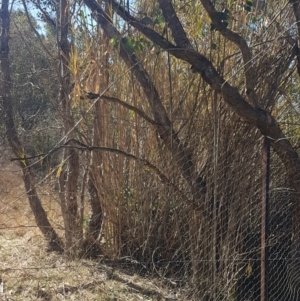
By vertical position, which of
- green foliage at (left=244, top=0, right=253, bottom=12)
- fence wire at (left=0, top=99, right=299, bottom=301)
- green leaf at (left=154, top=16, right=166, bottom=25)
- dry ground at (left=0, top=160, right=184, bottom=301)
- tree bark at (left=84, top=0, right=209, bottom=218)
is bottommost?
dry ground at (left=0, top=160, right=184, bottom=301)

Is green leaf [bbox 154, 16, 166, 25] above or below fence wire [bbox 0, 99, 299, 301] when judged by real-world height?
above

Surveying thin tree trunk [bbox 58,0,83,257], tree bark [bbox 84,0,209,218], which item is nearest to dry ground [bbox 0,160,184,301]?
thin tree trunk [bbox 58,0,83,257]

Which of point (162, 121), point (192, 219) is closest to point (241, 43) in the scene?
point (162, 121)

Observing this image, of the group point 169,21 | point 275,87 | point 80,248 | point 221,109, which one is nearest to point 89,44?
point 169,21

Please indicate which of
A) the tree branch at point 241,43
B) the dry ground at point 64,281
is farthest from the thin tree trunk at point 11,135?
the tree branch at point 241,43

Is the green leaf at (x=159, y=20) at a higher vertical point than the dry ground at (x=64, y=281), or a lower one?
higher

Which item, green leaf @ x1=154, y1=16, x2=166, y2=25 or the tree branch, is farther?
green leaf @ x1=154, y1=16, x2=166, y2=25

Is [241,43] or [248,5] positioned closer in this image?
[241,43]

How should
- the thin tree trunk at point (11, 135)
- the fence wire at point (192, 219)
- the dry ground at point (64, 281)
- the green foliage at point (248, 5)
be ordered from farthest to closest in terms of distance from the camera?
the thin tree trunk at point (11, 135) < the dry ground at point (64, 281) < the fence wire at point (192, 219) < the green foliage at point (248, 5)

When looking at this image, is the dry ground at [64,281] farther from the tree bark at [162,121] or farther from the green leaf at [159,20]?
the green leaf at [159,20]

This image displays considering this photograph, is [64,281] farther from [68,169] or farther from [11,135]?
[11,135]

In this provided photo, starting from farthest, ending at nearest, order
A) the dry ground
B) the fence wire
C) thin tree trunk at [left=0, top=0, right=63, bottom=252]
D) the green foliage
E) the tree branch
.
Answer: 1. thin tree trunk at [left=0, top=0, right=63, bottom=252]
2. the dry ground
3. the fence wire
4. the green foliage
5. the tree branch

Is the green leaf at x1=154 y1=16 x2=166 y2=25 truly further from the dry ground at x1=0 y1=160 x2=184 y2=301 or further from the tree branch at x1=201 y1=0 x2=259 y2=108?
the dry ground at x1=0 y1=160 x2=184 y2=301

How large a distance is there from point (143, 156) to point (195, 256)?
982 mm
